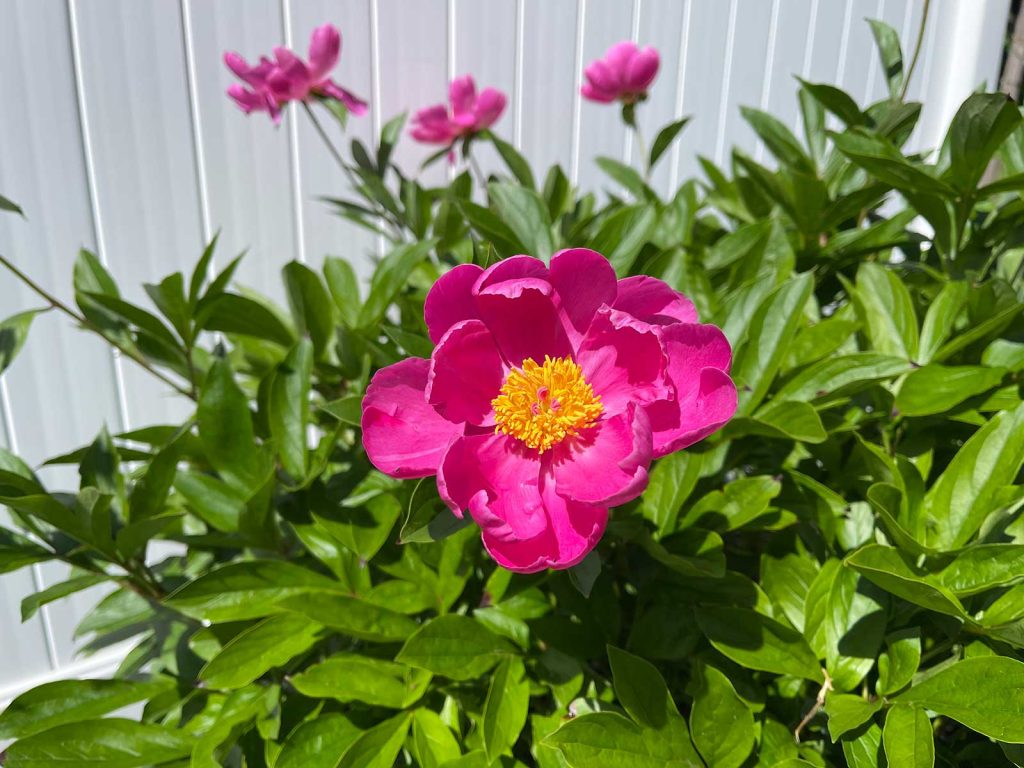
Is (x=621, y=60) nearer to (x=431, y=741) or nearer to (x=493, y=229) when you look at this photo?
(x=493, y=229)

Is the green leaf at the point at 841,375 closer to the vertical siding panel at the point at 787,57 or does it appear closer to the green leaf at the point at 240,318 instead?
the green leaf at the point at 240,318

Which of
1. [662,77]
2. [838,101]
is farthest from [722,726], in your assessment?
[662,77]

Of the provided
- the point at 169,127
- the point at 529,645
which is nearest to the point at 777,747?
the point at 529,645

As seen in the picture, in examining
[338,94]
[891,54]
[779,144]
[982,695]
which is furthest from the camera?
[338,94]

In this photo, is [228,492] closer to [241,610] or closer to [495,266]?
[241,610]

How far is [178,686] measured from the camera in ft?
2.46

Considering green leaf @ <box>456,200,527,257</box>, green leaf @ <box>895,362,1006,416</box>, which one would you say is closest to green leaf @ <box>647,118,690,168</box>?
green leaf @ <box>456,200,527,257</box>

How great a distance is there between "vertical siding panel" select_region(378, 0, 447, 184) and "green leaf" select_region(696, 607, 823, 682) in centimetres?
106

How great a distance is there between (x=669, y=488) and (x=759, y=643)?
15 centimetres

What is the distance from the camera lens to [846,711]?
554 millimetres

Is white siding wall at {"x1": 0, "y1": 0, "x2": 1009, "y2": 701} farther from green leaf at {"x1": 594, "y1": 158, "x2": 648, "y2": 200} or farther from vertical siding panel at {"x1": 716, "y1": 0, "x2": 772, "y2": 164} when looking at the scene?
green leaf at {"x1": 594, "y1": 158, "x2": 648, "y2": 200}

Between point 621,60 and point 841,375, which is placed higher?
point 621,60

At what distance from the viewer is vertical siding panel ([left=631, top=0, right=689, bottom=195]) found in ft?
5.97

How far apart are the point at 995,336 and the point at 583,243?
0.43 m
